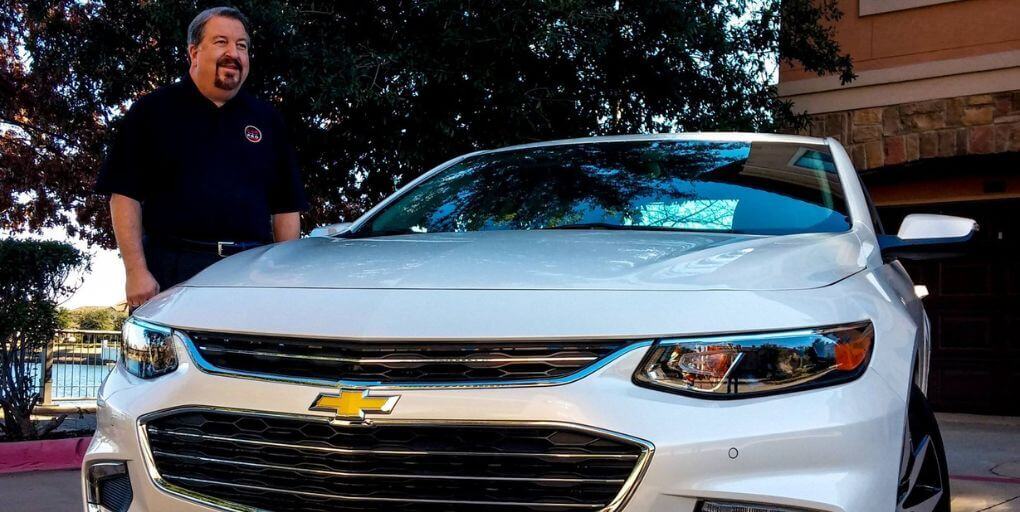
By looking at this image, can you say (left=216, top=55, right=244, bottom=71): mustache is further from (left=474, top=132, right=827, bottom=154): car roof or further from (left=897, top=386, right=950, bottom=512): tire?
(left=897, top=386, right=950, bottom=512): tire

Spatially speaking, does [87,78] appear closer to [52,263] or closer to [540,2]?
[52,263]

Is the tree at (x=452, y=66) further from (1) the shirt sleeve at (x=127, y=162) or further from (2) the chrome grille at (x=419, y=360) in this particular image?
(2) the chrome grille at (x=419, y=360)

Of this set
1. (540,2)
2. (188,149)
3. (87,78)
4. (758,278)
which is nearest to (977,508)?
(758,278)

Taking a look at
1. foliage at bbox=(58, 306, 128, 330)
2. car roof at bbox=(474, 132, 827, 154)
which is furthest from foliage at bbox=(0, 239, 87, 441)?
car roof at bbox=(474, 132, 827, 154)

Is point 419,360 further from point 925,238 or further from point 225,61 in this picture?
point 225,61

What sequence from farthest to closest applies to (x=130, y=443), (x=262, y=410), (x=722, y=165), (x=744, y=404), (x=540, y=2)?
(x=540, y=2)
(x=722, y=165)
(x=130, y=443)
(x=262, y=410)
(x=744, y=404)

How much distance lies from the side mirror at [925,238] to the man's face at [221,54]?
2373mm

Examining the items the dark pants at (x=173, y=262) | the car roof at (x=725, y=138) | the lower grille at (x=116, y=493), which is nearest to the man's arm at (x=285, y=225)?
the dark pants at (x=173, y=262)

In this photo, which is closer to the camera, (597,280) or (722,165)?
(597,280)

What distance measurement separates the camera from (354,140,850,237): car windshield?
10.2 ft

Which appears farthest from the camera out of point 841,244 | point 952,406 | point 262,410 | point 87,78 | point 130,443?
point 952,406

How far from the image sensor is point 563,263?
2332 mm

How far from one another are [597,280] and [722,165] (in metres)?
1.48

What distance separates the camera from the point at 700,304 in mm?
2064
